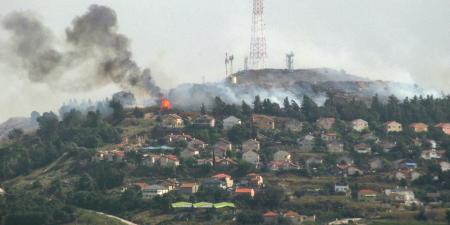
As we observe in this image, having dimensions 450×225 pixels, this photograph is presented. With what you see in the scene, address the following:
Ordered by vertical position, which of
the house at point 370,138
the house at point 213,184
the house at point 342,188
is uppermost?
the house at point 370,138

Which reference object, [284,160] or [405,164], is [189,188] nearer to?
[284,160]

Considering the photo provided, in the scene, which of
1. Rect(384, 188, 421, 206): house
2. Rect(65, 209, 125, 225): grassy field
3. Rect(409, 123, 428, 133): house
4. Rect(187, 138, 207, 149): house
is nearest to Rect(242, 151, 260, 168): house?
Rect(187, 138, 207, 149): house

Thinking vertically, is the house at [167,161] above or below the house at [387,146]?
below

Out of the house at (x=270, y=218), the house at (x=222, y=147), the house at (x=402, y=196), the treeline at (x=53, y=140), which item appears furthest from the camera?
the treeline at (x=53, y=140)

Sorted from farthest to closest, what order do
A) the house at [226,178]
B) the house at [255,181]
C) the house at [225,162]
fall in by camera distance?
the house at [225,162], the house at [226,178], the house at [255,181]

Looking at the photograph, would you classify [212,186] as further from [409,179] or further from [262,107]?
[262,107]

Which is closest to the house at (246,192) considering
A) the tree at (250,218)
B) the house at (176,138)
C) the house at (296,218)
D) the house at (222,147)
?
the house at (296,218)

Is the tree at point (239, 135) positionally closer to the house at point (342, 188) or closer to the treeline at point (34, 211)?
the house at point (342, 188)

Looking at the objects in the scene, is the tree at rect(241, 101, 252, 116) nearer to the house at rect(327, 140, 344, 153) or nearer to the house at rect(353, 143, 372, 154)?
the house at rect(327, 140, 344, 153)
